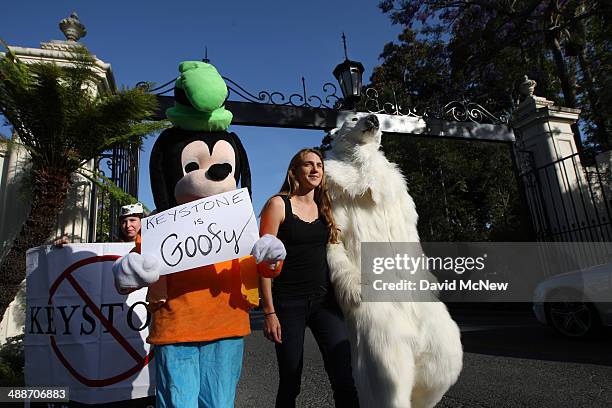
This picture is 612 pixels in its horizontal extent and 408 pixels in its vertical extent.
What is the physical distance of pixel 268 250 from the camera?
1947 millimetres

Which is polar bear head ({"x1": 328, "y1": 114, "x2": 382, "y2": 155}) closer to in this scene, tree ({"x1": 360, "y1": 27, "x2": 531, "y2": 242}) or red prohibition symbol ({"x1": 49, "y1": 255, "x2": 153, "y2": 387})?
red prohibition symbol ({"x1": 49, "y1": 255, "x2": 153, "y2": 387})

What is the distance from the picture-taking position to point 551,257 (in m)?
8.40

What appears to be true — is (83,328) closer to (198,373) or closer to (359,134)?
(198,373)

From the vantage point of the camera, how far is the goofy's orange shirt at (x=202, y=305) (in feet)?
6.33

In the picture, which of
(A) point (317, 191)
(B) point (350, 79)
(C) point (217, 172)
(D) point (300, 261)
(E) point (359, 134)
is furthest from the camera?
(B) point (350, 79)

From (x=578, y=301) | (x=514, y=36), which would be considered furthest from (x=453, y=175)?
(x=578, y=301)

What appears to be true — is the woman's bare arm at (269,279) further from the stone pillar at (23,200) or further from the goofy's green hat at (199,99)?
the stone pillar at (23,200)

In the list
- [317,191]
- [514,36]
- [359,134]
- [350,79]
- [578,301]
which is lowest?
[578,301]

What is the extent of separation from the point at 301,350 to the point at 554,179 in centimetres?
811

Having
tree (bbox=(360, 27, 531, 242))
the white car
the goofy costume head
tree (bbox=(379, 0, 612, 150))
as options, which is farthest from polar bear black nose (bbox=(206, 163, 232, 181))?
tree (bbox=(360, 27, 531, 242))

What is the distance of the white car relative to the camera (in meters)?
5.68

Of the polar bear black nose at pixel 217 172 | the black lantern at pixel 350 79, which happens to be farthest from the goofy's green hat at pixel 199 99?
the black lantern at pixel 350 79

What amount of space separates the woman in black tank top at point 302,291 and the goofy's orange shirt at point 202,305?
192mm

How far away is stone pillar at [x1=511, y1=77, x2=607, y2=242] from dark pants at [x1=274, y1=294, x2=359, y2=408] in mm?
7636
